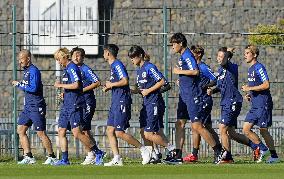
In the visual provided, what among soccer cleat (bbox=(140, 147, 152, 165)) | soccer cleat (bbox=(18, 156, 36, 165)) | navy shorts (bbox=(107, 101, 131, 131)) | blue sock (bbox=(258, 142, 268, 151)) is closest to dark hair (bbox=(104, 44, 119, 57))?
navy shorts (bbox=(107, 101, 131, 131))

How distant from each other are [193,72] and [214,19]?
53.9 ft

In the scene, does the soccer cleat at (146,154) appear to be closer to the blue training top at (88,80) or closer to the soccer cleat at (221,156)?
the soccer cleat at (221,156)

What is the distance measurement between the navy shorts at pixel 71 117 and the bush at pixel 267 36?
4127 millimetres

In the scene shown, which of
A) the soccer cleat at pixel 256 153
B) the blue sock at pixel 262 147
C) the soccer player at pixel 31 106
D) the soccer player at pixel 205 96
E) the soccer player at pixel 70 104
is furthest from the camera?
the soccer cleat at pixel 256 153

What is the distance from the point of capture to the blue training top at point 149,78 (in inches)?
949

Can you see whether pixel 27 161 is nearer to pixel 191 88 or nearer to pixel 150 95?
pixel 150 95

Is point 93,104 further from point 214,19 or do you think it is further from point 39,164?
point 214,19

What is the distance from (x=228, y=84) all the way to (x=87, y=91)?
2.46m

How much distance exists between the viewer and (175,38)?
79.3 feet

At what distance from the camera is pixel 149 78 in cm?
2419

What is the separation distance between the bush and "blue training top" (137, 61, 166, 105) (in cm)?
306

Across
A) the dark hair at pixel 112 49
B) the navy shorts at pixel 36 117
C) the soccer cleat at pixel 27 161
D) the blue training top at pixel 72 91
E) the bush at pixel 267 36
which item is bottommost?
the soccer cleat at pixel 27 161

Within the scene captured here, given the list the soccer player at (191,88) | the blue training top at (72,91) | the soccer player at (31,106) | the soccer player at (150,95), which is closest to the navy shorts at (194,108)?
the soccer player at (191,88)

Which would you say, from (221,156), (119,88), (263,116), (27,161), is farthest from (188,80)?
(27,161)
